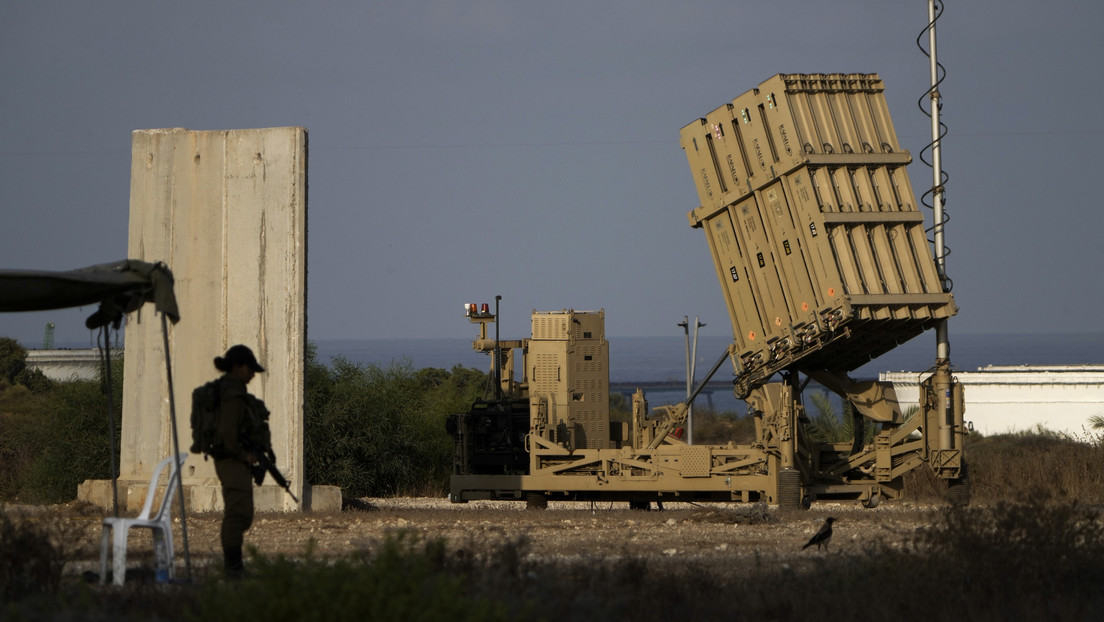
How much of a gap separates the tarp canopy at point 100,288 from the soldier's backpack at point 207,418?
1.68 feet

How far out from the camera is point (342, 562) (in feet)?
18.2

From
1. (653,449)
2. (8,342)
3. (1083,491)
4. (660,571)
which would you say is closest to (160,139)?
(653,449)

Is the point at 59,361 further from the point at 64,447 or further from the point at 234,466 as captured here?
the point at 234,466

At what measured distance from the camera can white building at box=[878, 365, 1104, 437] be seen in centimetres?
4103

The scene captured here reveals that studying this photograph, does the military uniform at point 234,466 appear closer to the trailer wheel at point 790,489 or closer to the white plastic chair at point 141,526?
the white plastic chair at point 141,526

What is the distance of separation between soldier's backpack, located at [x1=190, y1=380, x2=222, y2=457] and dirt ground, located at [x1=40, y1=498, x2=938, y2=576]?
1065mm

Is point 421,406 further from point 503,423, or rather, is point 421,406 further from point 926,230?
point 926,230

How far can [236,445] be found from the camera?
8055 mm

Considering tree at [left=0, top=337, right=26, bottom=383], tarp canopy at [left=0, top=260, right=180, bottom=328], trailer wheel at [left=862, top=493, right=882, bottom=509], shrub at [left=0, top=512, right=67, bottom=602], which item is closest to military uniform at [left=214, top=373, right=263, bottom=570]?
tarp canopy at [left=0, top=260, right=180, bottom=328]


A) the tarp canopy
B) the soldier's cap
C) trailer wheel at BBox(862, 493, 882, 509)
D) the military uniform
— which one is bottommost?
trailer wheel at BBox(862, 493, 882, 509)

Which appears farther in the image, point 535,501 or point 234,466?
point 535,501

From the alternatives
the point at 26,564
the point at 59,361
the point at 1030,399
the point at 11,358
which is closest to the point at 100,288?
the point at 26,564

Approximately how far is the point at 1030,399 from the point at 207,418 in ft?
130

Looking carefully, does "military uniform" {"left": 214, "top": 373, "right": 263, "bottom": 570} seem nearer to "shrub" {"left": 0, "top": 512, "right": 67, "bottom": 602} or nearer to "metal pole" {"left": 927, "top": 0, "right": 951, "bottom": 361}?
"shrub" {"left": 0, "top": 512, "right": 67, "bottom": 602}
